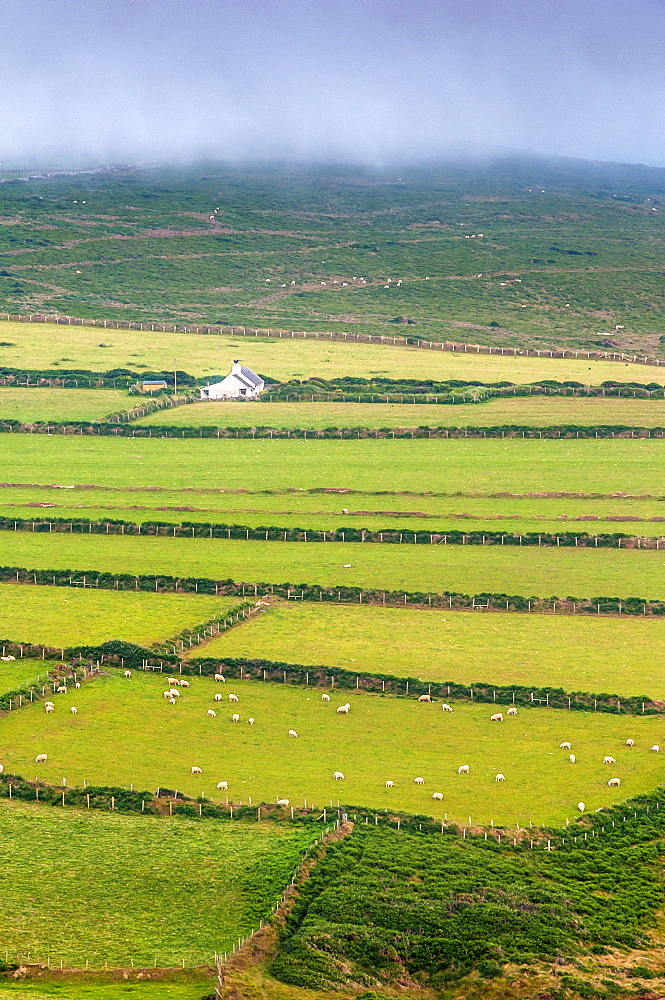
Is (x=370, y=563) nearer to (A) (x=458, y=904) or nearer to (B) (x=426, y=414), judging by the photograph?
(A) (x=458, y=904)

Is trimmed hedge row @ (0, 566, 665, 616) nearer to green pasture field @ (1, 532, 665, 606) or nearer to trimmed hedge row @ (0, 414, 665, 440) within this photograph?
green pasture field @ (1, 532, 665, 606)

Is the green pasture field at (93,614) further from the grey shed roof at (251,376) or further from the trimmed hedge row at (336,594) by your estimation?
the grey shed roof at (251,376)

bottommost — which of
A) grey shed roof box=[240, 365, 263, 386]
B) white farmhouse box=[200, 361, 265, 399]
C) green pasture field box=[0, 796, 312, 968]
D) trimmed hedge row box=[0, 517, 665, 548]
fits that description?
green pasture field box=[0, 796, 312, 968]

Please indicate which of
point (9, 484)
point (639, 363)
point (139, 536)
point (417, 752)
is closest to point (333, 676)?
point (417, 752)

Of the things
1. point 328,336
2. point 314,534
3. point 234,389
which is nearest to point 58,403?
point 234,389

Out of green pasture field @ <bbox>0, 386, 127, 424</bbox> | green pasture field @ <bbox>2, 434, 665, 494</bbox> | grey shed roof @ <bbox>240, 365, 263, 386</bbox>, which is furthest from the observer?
grey shed roof @ <bbox>240, 365, 263, 386</bbox>

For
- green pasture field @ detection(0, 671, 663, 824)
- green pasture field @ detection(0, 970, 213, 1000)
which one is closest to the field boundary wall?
green pasture field @ detection(0, 671, 663, 824)

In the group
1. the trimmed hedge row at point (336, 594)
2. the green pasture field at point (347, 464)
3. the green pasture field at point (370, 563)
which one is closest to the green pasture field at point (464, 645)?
the trimmed hedge row at point (336, 594)
